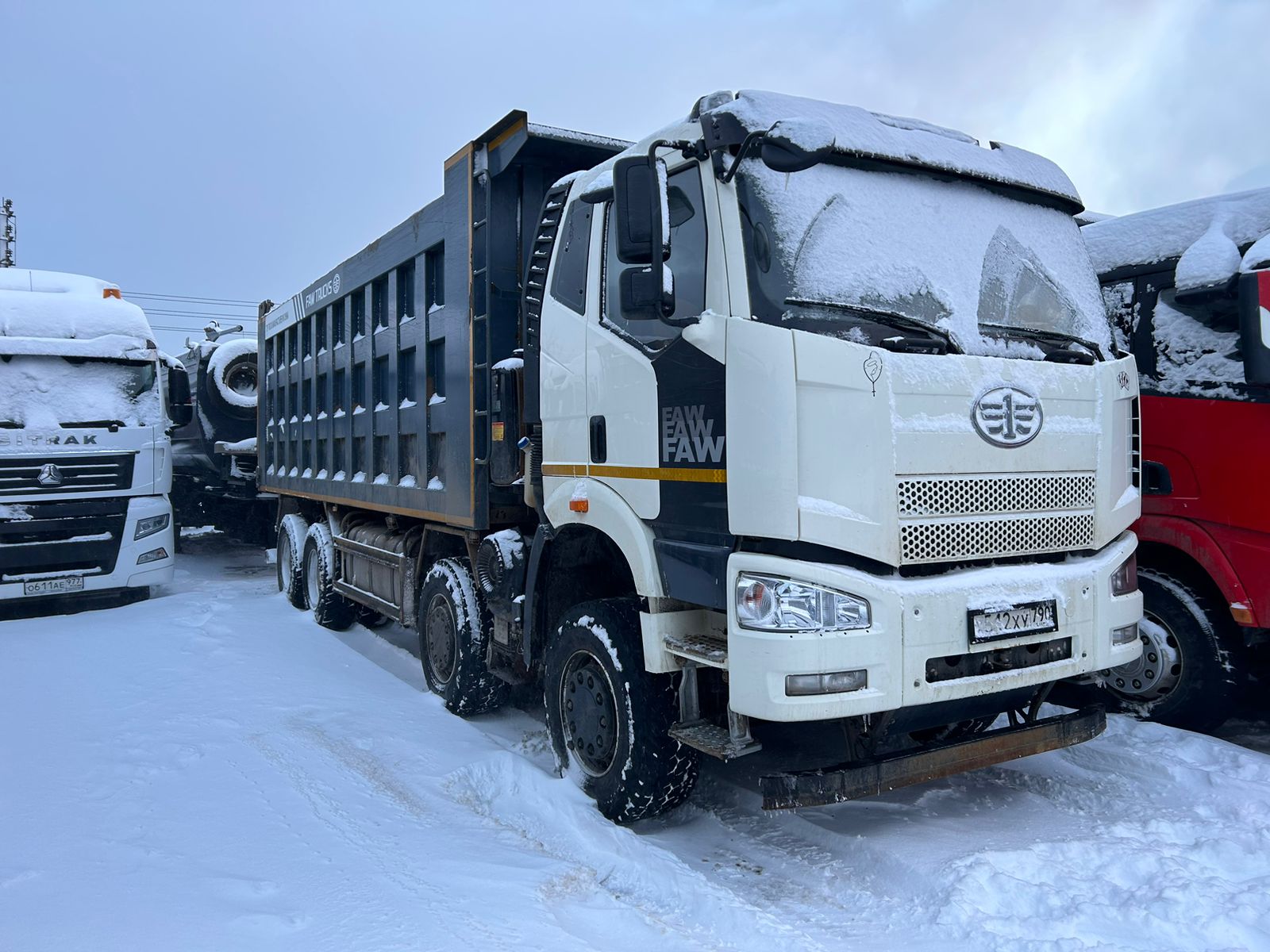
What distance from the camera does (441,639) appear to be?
242 inches

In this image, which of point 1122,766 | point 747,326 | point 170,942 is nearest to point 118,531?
point 170,942

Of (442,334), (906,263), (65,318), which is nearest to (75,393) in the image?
(65,318)

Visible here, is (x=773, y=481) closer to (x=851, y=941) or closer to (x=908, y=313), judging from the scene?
(x=908, y=313)

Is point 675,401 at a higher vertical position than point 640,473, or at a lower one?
higher

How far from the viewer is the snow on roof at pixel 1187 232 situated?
5027 millimetres

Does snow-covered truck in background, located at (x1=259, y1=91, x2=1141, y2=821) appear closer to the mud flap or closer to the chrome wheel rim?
the mud flap

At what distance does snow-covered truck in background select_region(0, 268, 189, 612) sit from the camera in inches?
367

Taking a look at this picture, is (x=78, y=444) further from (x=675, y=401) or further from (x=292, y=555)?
(x=675, y=401)

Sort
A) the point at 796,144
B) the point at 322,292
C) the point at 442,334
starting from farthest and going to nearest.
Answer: the point at 322,292, the point at 442,334, the point at 796,144

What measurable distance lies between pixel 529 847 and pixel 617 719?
2.02 feet

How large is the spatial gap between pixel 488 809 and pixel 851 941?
72.8 inches

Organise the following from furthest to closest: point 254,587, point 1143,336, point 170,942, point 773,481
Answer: point 254,587 < point 1143,336 < point 773,481 < point 170,942

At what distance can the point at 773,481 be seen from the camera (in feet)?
10.6

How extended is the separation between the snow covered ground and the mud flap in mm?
324
